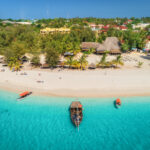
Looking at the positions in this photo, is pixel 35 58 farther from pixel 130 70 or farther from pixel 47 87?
pixel 130 70

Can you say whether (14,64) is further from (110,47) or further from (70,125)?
(110,47)

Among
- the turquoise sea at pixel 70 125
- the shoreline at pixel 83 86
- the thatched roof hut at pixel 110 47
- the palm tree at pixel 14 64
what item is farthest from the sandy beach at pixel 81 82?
the thatched roof hut at pixel 110 47

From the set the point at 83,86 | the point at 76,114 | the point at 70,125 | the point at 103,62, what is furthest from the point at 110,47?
the point at 70,125

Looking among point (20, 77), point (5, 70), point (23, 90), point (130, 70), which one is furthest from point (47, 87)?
point (130, 70)

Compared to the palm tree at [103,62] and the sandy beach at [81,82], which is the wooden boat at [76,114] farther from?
the palm tree at [103,62]

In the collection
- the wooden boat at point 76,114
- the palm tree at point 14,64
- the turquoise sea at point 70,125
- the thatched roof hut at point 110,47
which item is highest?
the thatched roof hut at point 110,47

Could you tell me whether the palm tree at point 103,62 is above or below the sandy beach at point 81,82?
above

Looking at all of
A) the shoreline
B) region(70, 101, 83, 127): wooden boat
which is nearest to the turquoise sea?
region(70, 101, 83, 127): wooden boat
